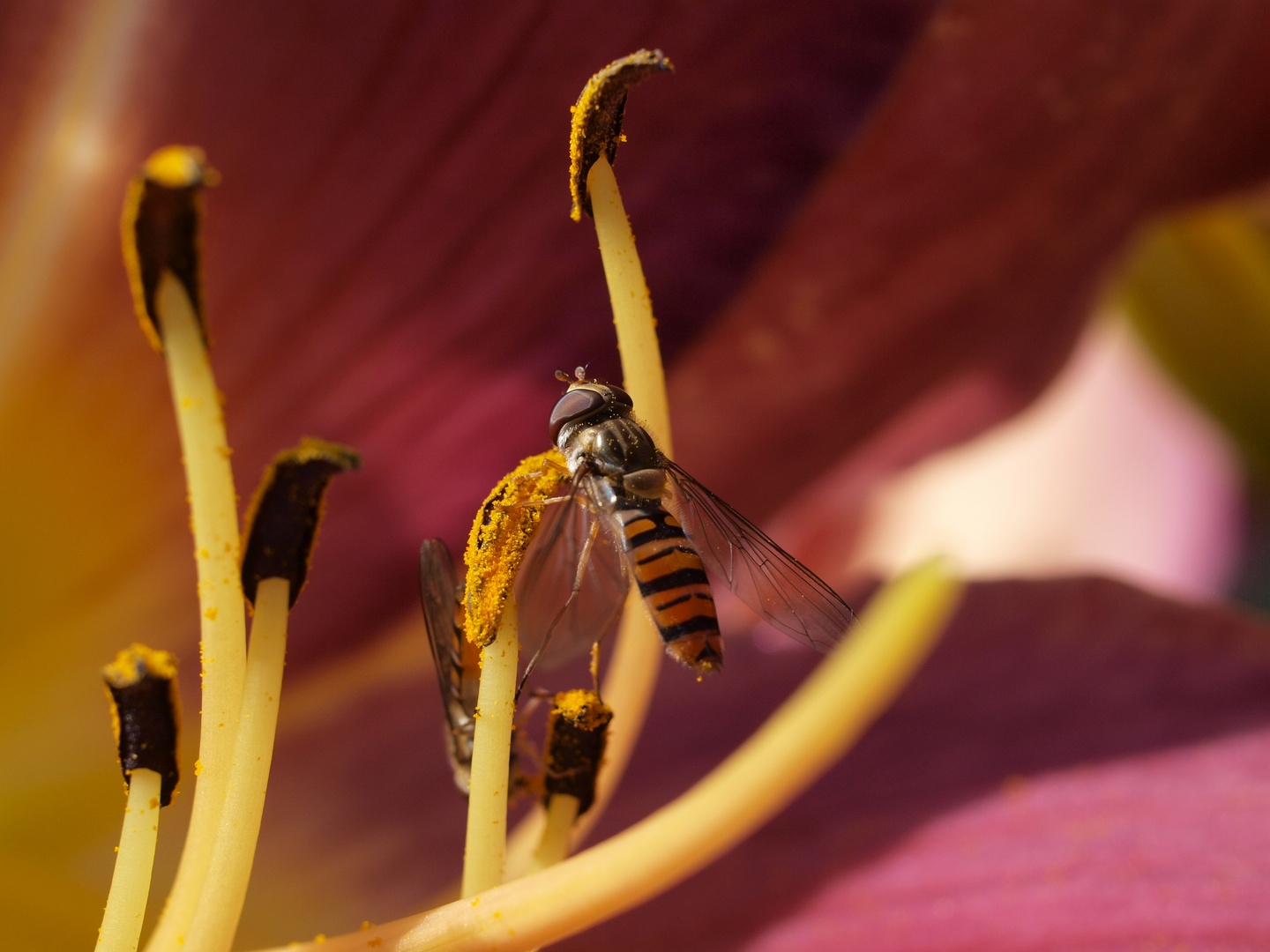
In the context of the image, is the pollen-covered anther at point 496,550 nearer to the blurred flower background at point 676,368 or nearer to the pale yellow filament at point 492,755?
the pale yellow filament at point 492,755

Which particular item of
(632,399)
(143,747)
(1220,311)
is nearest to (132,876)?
(143,747)

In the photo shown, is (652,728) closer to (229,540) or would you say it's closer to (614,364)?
(614,364)

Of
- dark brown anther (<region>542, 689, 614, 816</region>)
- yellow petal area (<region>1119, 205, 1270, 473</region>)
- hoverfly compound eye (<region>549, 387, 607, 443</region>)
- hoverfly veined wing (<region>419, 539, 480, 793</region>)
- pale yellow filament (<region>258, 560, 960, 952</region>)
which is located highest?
yellow petal area (<region>1119, 205, 1270, 473</region>)

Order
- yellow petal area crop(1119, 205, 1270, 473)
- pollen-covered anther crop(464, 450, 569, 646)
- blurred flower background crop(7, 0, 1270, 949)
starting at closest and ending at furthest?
pollen-covered anther crop(464, 450, 569, 646), blurred flower background crop(7, 0, 1270, 949), yellow petal area crop(1119, 205, 1270, 473)

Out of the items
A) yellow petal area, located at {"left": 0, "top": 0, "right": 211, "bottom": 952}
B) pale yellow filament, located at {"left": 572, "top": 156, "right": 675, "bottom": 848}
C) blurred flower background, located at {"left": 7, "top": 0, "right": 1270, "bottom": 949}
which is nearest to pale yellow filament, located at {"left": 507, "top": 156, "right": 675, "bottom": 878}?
pale yellow filament, located at {"left": 572, "top": 156, "right": 675, "bottom": 848}

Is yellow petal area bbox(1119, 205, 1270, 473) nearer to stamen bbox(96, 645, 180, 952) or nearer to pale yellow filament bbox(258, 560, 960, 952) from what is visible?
pale yellow filament bbox(258, 560, 960, 952)

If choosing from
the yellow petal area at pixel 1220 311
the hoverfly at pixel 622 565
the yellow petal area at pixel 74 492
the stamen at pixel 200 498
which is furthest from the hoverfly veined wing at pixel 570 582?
the yellow petal area at pixel 1220 311

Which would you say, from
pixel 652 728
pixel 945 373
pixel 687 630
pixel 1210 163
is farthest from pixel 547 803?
pixel 1210 163

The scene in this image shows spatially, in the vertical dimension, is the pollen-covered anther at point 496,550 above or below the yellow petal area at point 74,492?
below
